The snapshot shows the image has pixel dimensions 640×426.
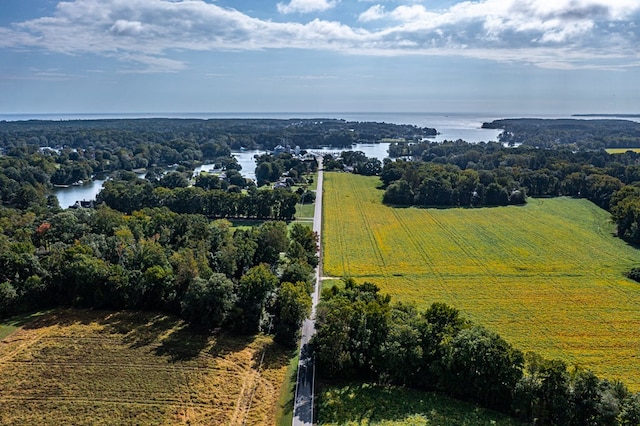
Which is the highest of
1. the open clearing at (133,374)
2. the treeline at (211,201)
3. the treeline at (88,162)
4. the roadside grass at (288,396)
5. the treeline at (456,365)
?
the treeline at (88,162)

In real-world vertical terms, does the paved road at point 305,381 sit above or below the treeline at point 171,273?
below

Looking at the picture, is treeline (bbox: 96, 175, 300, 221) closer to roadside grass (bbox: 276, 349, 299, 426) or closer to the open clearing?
the open clearing

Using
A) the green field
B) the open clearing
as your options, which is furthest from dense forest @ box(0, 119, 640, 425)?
the green field

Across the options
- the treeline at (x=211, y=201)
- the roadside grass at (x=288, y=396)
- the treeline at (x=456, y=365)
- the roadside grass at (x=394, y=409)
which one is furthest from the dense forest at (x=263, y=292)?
the roadside grass at (x=288, y=396)

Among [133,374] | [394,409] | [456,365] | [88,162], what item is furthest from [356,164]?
[394,409]

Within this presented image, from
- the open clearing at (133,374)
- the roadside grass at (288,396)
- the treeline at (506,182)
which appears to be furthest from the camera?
the treeline at (506,182)

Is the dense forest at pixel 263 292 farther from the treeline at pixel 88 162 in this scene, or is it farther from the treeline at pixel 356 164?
the treeline at pixel 356 164
